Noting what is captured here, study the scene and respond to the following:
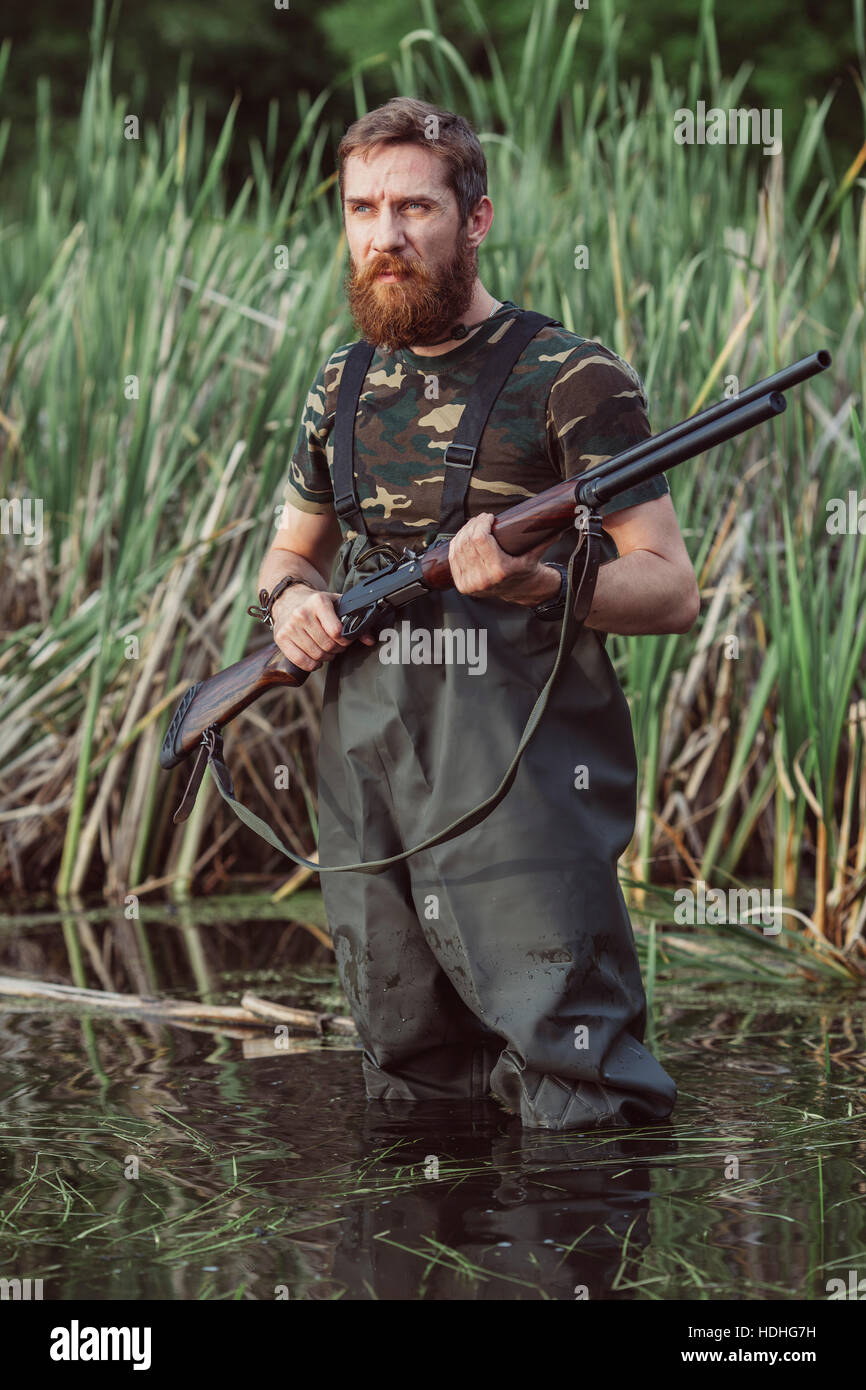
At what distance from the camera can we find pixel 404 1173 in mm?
2168

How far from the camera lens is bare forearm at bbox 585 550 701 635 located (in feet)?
7.34

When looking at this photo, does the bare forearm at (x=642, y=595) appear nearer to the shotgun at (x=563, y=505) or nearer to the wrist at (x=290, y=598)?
the shotgun at (x=563, y=505)

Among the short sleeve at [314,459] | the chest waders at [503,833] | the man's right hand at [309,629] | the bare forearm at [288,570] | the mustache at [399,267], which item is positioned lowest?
the chest waders at [503,833]

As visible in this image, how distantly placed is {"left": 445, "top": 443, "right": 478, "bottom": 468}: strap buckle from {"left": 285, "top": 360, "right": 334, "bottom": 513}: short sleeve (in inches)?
11.8

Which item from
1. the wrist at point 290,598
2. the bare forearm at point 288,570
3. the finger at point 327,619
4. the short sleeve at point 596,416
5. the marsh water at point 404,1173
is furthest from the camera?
the bare forearm at point 288,570

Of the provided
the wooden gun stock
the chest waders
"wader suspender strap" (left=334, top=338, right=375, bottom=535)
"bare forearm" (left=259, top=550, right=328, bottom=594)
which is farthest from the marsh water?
"wader suspender strap" (left=334, top=338, right=375, bottom=535)

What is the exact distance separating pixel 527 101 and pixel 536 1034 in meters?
2.94

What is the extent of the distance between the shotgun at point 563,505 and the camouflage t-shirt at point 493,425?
0.08 meters

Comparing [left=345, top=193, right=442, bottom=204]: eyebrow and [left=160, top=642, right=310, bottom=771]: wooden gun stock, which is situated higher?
[left=345, top=193, right=442, bottom=204]: eyebrow

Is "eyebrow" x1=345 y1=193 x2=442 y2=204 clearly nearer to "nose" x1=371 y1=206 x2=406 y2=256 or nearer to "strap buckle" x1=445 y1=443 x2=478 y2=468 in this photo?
"nose" x1=371 y1=206 x2=406 y2=256

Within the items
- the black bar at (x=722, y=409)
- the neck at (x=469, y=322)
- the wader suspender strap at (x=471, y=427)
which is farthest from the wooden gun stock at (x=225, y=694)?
the black bar at (x=722, y=409)

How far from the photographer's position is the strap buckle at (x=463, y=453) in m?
2.31

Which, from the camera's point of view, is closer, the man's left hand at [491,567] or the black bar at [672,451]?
the black bar at [672,451]

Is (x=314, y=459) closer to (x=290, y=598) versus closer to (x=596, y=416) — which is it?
(x=290, y=598)
